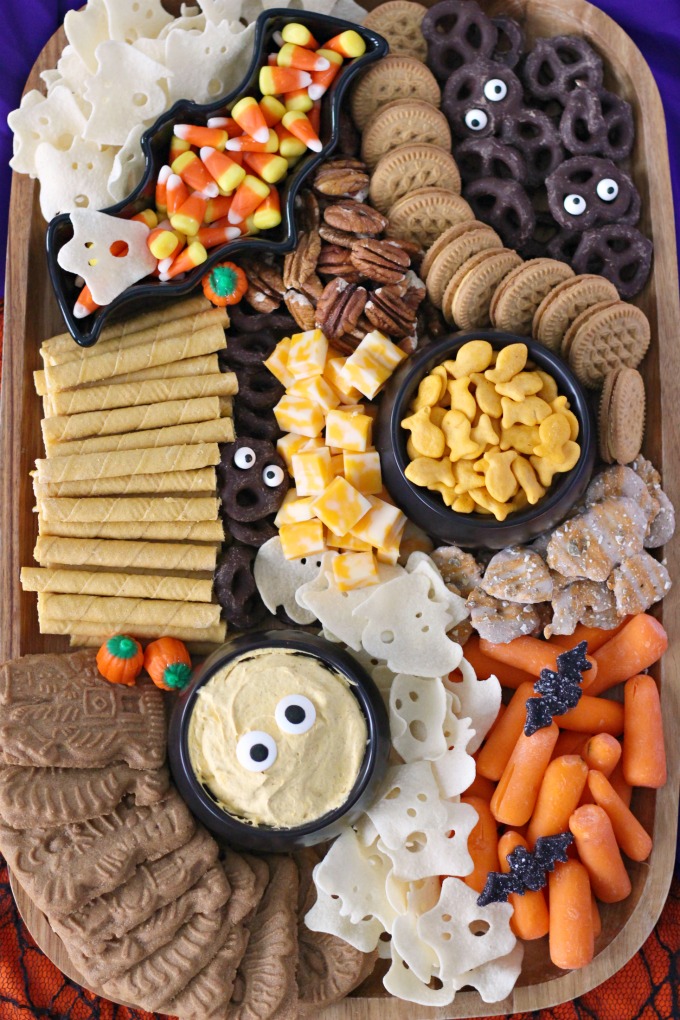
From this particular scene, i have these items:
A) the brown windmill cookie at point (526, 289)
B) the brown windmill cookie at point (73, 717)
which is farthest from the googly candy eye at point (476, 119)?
the brown windmill cookie at point (73, 717)

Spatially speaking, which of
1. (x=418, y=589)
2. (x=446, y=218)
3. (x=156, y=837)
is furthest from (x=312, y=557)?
(x=446, y=218)

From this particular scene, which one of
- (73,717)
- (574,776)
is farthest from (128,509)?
(574,776)

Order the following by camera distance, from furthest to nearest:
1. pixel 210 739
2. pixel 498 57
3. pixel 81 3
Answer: pixel 81 3 → pixel 498 57 → pixel 210 739

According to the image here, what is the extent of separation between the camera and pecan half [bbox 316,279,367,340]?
1.81 metres

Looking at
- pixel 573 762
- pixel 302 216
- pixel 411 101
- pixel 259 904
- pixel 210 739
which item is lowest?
pixel 259 904

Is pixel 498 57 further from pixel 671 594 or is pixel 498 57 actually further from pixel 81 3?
pixel 671 594

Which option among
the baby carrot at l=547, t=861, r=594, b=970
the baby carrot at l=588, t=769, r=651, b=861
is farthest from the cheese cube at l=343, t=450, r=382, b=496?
the baby carrot at l=547, t=861, r=594, b=970

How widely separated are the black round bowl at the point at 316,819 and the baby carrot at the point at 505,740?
0.79ft

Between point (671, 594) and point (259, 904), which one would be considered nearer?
point (259, 904)

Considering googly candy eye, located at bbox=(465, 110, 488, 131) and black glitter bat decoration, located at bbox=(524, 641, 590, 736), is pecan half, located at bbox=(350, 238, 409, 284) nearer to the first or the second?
googly candy eye, located at bbox=(465, 110, 488, 131)

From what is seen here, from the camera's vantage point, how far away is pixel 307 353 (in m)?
1.81

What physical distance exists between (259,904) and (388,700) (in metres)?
0.44

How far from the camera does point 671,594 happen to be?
1894 millimetres

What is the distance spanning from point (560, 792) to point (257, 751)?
0.57m
